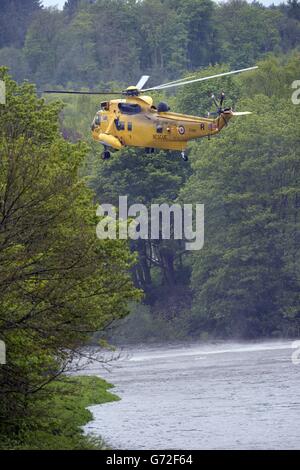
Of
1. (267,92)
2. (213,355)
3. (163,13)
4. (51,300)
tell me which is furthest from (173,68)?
(51,300)

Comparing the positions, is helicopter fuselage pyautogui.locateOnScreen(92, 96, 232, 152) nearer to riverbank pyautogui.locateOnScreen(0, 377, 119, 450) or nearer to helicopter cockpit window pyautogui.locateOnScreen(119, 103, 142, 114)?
Result: helicopter cockpit window pyautogui.locateOnScreen(119, 103, 142, 114)

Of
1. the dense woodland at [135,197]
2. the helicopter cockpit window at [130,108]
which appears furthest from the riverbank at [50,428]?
the helicopter cockpit window at [130,108]

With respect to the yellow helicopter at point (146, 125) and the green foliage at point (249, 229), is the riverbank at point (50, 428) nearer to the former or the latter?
the yellow helicopter at point (146, 125)

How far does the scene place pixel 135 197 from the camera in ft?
320

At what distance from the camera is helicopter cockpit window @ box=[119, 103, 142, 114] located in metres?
61.7

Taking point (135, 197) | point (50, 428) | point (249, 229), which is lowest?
point (50, 428)

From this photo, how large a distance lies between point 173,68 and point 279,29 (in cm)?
1730

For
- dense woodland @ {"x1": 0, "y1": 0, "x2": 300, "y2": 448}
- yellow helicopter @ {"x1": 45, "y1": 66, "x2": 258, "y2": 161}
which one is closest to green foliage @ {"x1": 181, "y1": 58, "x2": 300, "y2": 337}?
dense woodland @ {"x1": 0, "y1": 0, "x2": 300, "y2": 448}

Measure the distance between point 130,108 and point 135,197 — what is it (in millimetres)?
35886

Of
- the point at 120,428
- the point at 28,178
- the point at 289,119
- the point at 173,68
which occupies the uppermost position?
the point at 173,68

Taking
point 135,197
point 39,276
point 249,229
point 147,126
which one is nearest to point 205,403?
point 147,126

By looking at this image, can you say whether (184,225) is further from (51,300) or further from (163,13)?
(163,13)

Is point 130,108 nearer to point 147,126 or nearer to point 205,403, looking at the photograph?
point 147,126

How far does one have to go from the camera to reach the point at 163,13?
602ft
